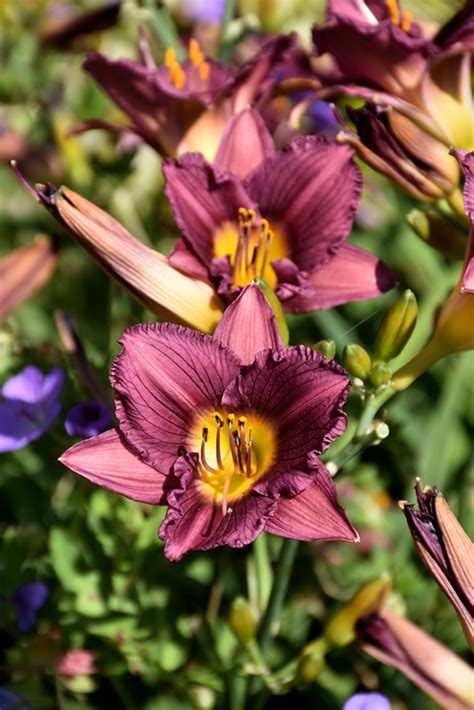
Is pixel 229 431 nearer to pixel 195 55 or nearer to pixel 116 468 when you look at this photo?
pixel 116 468

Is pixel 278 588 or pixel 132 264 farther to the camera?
pixel 278 588

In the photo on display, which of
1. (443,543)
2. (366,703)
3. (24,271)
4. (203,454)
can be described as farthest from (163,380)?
(24,271)

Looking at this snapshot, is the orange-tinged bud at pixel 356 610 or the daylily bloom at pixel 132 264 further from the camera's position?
the orange-tinged bud at pixel 356 610

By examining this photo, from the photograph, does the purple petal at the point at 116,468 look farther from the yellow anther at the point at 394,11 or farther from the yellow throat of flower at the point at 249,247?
the yellow anther at the point at 394,11

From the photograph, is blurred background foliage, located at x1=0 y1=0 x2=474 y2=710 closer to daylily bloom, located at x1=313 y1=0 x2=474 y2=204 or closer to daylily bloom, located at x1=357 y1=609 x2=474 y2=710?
daylily bloom, located at x1=357 y1=609 x2=474 y2=710

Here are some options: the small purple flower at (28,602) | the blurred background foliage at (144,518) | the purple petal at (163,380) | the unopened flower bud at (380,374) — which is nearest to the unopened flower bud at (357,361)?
the unopened flower bud at (380,374)

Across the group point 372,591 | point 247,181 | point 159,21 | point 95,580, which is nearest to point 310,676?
point 372,591

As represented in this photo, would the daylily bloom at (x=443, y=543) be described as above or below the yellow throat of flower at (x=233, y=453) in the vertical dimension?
above

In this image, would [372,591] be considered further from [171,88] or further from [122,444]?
[171,88]
